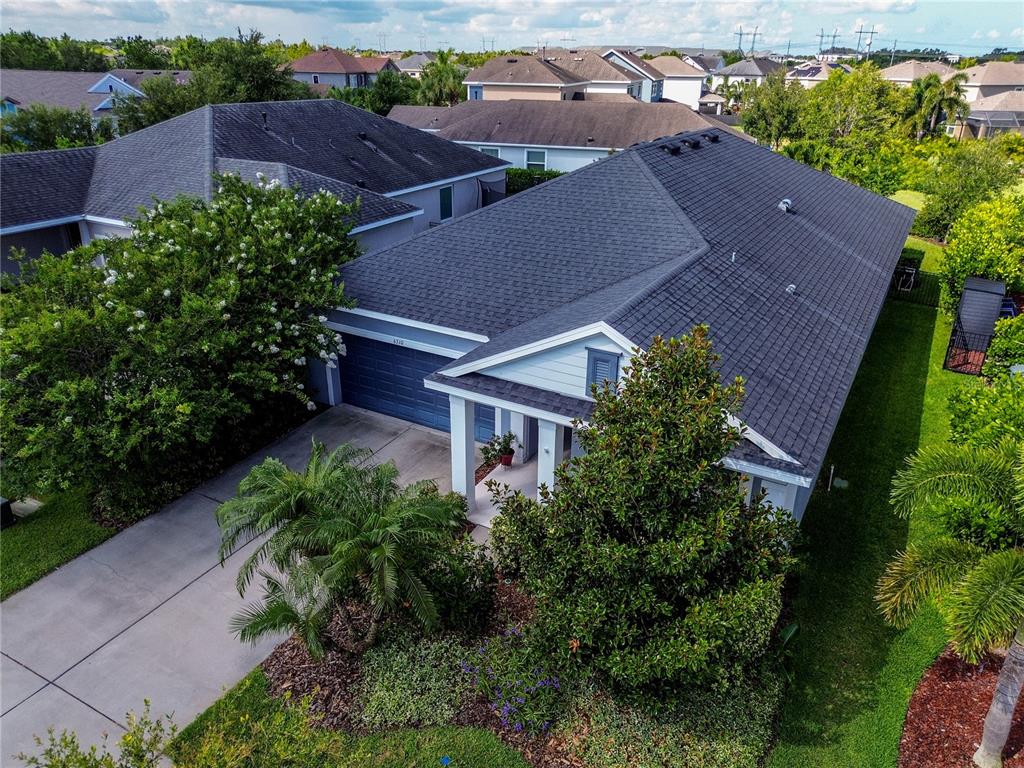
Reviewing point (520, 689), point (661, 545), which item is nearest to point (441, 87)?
point (520, 689)

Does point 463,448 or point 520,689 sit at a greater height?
point 463,448

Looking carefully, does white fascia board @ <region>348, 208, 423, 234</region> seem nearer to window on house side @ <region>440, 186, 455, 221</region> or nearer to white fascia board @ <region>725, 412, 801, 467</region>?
window on house side @ <region>440, 186, 455, 221</region>

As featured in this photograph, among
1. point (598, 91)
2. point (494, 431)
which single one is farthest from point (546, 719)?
point (598, 91)

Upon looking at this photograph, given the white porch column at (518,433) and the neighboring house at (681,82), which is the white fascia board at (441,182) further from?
the neighboring house at (681,82)

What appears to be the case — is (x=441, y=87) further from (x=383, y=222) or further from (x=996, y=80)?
(x=996, y=80)

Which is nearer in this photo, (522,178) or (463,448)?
(463,448)

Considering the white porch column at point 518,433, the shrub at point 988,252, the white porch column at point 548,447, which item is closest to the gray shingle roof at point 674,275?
the white porch column at point 548,447
